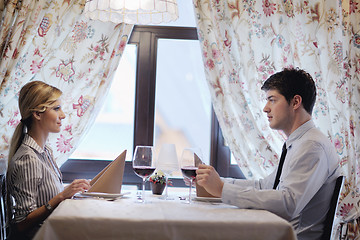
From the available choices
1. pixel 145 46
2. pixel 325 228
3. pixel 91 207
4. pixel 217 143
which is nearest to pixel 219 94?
pixel 217 143

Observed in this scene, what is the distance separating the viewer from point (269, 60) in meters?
2.73

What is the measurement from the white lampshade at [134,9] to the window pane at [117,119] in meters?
0.95

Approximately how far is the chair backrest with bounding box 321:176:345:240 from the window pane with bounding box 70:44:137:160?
162cm

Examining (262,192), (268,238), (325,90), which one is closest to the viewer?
(268,238)

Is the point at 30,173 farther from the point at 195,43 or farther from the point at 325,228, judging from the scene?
the point at 195,43

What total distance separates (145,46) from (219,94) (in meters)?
0.65

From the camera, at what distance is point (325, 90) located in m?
2.68

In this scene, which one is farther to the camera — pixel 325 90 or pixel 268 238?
pixel 325 90

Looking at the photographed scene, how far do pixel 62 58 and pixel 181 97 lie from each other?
34.5 inches

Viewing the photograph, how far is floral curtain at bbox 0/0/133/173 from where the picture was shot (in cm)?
255

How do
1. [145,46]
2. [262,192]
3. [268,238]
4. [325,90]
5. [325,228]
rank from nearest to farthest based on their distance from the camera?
[268,238] < [262,192] < [325,228] < [325,90] < [145,46]

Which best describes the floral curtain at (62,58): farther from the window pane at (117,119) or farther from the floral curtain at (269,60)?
the floral curtain at (269,60)

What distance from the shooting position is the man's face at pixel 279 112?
75.7 inches

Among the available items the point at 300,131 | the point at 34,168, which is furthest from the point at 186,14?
the point at 34,168
